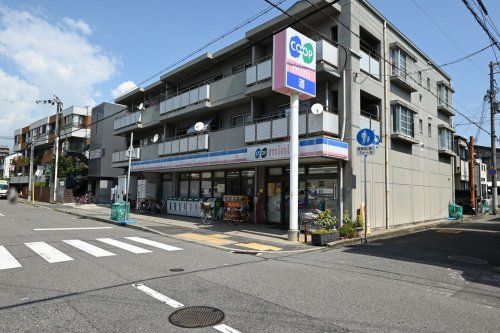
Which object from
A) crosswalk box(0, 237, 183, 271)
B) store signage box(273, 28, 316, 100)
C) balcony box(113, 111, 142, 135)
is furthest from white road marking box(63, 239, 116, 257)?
balcony box(113, 111, 142, 135)

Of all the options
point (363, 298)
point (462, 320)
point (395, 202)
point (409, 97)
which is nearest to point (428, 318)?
point (462, 320)

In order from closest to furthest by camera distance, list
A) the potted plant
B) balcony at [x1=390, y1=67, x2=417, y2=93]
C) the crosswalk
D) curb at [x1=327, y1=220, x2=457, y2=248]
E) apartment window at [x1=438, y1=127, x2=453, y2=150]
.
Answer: the crosswalk
the potted plant
curb at [x1=327, y1=220, x2=457, y2=248]
balcony at [x1=390, y1=67, x2=417, y2=93]
apartment window at [x1=438, y1=127, x2=453, y2=150]

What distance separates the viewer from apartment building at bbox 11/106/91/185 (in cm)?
4445

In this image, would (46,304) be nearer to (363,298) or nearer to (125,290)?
(125,290)

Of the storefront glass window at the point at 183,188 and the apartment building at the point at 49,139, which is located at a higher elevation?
the apartment building at the point at 49,139

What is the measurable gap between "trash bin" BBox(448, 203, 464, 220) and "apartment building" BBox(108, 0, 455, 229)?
66cm

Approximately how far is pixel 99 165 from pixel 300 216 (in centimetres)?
2747

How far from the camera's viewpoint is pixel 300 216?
15648 millimetres

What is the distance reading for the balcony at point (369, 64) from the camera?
15836mm

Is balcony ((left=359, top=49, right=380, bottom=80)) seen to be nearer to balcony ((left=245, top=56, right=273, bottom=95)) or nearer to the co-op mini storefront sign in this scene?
balcony ((left=245, top=56, right=273, bottom=95))

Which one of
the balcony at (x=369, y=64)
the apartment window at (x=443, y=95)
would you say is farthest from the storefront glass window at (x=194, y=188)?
the apartment window at (x=443, y=95)

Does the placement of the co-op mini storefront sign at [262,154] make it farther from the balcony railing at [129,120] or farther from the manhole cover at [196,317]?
the manhole cover at [196,317]

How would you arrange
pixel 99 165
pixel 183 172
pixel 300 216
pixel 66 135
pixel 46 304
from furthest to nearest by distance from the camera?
pixel 66 135, pixel 99 165, pixel 183 172, pixel 300 216, pixel 46 304

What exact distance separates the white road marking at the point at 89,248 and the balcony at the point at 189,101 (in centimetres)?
1081
